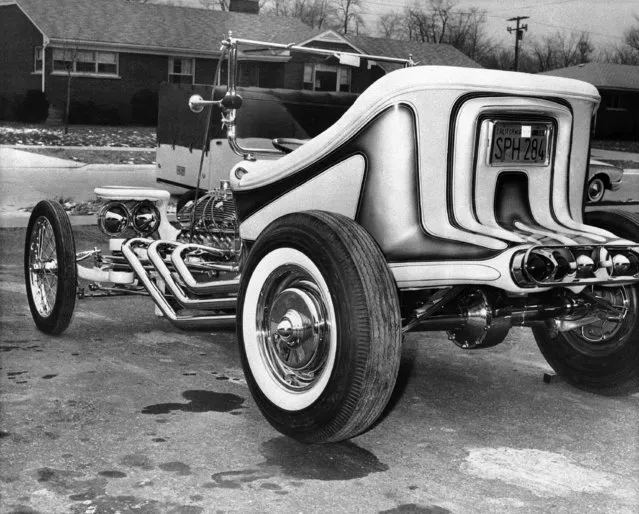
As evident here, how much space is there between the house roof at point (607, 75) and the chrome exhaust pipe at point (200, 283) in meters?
45.8

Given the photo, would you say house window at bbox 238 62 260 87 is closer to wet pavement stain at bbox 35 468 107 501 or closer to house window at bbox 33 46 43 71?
wet pavement stain at bbox 35 468 107 501

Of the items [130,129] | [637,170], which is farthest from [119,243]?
[130,129]

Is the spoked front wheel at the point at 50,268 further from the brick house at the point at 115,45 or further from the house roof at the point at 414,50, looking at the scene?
the house roof at the point at 414,50

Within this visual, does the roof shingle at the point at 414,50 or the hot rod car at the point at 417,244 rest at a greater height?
the roof shingle at the point at 414,50

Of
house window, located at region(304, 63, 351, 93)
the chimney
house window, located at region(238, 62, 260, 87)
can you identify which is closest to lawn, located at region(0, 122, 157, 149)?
house window, located at region(238, 62, 260, 87)

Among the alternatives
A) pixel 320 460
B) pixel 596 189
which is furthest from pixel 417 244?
pixel 596 189

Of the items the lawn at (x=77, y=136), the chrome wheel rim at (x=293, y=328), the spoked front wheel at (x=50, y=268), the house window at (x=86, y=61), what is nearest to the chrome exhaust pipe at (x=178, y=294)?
the spoked front wheel at (x=50, y=268)

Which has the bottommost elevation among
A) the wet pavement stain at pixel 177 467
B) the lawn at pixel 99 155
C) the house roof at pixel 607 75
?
the lawn at pixel 99 155

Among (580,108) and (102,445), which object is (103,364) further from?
(580,108)

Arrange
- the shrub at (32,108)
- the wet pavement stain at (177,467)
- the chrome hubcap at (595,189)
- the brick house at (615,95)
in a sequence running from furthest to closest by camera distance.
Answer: the brick house at (615,95)
the shrub at (32,108)
the chrome hubcap at (595,189)
the wet pavement stain at (177,467)

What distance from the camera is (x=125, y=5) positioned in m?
39.5

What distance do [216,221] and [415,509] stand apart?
260 centimetres

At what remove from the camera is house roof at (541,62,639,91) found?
5003 centimetres

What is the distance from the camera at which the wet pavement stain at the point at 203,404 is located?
437 centimetres
